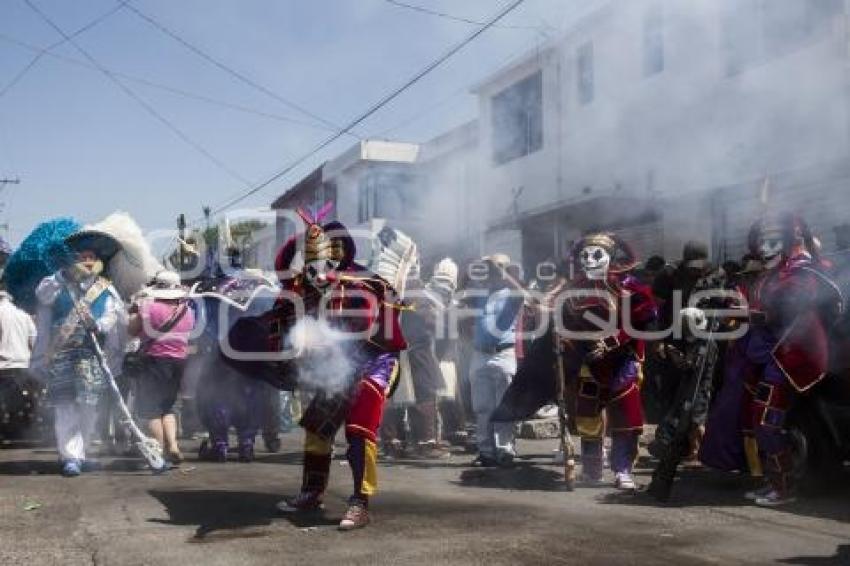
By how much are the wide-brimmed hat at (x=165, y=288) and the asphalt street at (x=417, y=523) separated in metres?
1.42

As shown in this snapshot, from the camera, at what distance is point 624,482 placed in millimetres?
5785

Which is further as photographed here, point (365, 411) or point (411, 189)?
point (411, 189)

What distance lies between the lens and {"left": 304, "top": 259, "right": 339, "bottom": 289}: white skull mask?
5.01 m

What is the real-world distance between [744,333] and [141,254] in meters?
5.11

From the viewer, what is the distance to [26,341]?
872cm

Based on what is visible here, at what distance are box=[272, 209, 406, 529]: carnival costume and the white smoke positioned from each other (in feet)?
0.04

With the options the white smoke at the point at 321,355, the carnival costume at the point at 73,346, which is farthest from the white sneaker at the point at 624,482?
the carnival costume at the point at 73,346

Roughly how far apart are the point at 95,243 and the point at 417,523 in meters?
A: 3.79

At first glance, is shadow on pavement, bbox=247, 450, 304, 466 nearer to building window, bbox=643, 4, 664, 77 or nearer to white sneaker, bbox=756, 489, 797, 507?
white sneaker, bbox=756, 489, 797, 507

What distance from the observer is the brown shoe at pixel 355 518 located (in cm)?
455

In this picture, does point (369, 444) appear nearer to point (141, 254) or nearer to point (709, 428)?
point (709, 428)

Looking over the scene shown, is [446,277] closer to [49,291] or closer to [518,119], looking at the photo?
[49,291]

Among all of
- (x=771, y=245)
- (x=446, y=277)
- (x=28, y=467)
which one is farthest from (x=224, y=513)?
(x=446, y=277)

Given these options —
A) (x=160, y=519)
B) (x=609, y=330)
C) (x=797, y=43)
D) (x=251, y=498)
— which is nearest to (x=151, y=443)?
(x=251, y=498)
